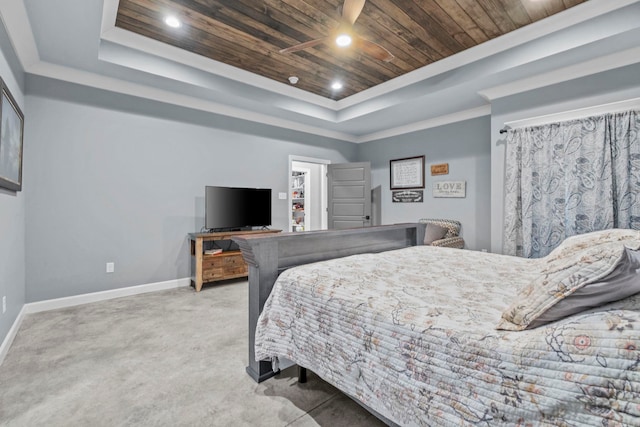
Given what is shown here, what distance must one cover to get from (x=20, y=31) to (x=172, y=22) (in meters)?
1.18

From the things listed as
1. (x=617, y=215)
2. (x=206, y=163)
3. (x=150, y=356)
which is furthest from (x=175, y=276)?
(x=617, y=215)

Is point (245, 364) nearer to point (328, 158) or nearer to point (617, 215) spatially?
point (617, 215)

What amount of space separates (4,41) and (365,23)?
298 cm

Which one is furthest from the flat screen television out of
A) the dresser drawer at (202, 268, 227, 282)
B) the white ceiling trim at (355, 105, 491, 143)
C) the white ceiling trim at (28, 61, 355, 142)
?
→ the white ceiling trim at (355, 105, 491, 143)

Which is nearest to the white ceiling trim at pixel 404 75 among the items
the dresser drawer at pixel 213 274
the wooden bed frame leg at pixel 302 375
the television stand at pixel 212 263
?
the television stand at pixel 212 263

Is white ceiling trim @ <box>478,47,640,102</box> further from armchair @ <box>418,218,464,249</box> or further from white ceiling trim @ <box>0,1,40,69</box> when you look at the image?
white ceiling trim @ <box>0,1,40,69</box>

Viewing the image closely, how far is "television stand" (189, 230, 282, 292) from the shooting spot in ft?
12.3

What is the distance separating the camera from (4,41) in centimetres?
230

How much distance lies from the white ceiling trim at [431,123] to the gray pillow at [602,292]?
160 inches

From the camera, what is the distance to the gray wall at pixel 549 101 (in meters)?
2.88

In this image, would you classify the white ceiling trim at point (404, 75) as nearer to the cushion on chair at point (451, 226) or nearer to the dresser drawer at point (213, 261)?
the cushion on chair at point (451, 226)

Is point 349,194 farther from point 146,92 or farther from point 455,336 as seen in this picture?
point 455,336

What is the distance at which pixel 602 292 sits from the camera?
33.0 inches

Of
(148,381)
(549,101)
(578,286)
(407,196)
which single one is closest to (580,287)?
(578,286)
